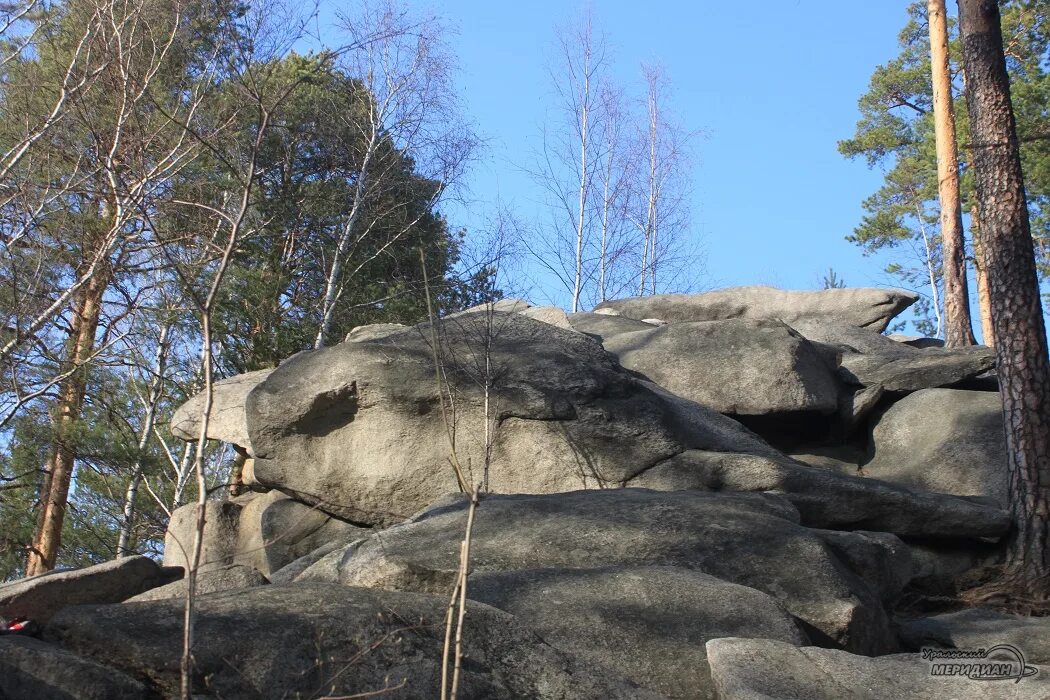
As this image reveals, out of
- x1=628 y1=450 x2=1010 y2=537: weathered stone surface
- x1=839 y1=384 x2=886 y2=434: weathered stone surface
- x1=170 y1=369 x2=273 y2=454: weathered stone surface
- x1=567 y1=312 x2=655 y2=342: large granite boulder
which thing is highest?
x1=567 y1=312 x2=655 y2=342: large granite boulder

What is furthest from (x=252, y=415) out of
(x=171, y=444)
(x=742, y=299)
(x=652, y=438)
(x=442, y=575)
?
(x=171, y=444)

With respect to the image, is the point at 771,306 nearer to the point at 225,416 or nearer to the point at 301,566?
the point at 225,416

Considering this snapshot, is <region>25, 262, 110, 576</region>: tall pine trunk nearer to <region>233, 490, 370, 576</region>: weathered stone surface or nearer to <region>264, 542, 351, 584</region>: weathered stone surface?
<region>233, 490, 370, 576</region>: weathered stone surface

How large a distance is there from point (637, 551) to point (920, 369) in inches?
244

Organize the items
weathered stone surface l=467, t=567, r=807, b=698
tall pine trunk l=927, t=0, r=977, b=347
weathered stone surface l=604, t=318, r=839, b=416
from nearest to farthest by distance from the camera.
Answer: weathered stone surface l=467, t=567, r=807, b=698
weathered stone surface l=604, t=318, r=839, b=416
tall pine trunk l=927, t=0, r=977, b=347

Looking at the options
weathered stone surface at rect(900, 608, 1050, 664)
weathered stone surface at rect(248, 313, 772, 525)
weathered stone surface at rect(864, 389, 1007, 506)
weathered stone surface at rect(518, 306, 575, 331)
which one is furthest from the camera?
weathered stone surface at rect(518, 306, 575, 331)

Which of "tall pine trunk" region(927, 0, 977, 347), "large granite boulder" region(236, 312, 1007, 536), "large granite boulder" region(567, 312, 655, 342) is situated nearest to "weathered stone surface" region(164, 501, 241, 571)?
"large granite boulder" region(236, 312, 1007, 536)

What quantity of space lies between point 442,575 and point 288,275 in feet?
37.7

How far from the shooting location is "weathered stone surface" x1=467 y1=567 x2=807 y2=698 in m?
4.11

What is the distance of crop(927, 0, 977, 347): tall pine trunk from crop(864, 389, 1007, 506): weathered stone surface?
3.84 m

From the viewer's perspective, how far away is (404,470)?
8164 mm

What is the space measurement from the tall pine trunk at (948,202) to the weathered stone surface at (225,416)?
358 inches

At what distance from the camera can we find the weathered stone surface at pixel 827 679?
365 centimetres

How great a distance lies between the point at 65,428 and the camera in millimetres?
12180
